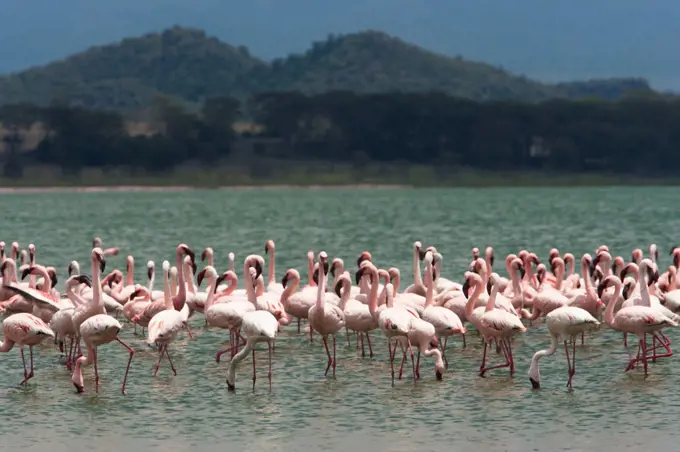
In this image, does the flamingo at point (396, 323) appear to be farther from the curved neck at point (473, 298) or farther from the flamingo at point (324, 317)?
the curved neck at point (473, 298)

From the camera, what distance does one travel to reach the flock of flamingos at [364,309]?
1554 centimetres

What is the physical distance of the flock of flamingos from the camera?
15539mm

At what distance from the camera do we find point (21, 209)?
255 ft

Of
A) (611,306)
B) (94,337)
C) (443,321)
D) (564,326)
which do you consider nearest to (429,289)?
(443,321)

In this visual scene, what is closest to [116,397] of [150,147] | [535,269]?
[535,269]

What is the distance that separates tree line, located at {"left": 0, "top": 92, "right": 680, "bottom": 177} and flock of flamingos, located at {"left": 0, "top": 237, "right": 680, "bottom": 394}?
331ft

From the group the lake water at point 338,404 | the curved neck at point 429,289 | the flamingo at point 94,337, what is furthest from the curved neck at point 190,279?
the flamingo at point 94,337

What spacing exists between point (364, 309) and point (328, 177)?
105m

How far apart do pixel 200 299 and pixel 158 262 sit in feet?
52.9

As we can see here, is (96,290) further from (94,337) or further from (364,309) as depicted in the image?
(364,309)

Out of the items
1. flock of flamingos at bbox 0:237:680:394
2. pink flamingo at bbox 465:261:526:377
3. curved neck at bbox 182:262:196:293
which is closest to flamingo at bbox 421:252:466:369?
flock of flamingos at bbox 0:237:680:394

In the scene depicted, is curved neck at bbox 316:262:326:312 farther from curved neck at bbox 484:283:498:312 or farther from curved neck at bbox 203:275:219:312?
curved neck at bbox 203:275:219:312

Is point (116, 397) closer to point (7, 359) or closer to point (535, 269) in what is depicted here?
point (7, 359)

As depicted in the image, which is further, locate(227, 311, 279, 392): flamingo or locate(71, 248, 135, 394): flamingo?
locate(71, 248, 135, 394): flamingo
